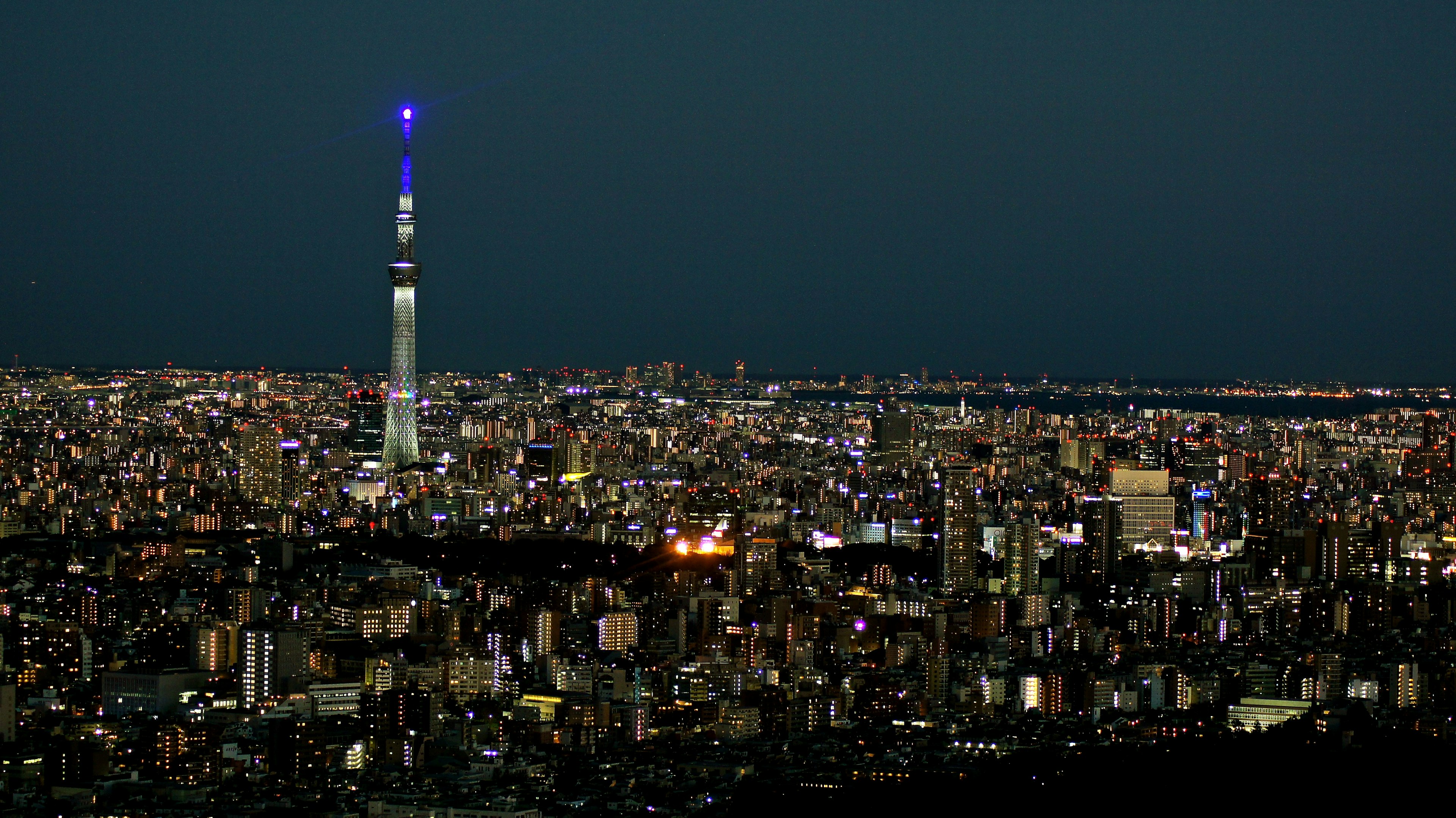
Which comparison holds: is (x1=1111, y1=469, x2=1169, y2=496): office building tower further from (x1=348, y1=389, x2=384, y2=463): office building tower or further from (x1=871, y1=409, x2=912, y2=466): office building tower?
(x1=348, y1=389, x2=384, y2=463): office building tower

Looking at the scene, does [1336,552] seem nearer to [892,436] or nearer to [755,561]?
[755,561]

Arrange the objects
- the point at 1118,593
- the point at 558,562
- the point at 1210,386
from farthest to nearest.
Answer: the point at 1210,386 → the point at 558,562 → the point at 1118,593

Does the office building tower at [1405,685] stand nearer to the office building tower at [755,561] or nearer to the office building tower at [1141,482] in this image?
the office building tower at [755,561]

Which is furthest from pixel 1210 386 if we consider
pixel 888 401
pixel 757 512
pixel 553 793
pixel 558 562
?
pixel 553 793

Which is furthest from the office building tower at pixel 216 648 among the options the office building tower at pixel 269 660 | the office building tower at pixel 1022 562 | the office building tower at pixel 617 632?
the office building tower at pixel 1022 562

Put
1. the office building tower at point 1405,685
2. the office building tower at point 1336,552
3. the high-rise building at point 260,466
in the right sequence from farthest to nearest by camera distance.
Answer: the high-rise building at point 260,466 < the office building tower at point 1336,552 < the office building tower at point 1405,685

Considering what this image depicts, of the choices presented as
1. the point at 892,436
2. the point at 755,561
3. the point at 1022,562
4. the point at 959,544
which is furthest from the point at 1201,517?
the point at 892,436

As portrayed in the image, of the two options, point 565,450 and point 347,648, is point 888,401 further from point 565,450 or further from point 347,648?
point 347,648
